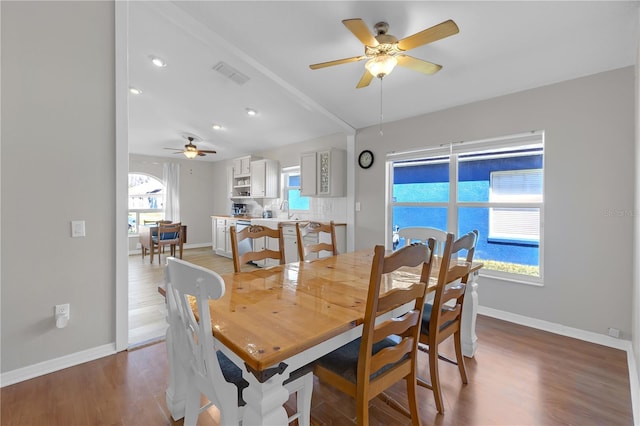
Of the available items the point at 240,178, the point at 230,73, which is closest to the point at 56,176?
the point at 230,73

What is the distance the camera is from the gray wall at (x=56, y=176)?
6.06ft

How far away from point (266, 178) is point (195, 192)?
2.87 m

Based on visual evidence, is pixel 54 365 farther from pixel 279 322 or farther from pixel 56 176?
pixel 279 322

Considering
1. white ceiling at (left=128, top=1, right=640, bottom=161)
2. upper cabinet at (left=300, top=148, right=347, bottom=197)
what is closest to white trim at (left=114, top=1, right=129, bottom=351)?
white ceiling at (left=128, top=1, right=640, bottom=161)

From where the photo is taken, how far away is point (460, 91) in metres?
3.07

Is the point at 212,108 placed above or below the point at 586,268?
above

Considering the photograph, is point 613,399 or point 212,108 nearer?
point 613,399

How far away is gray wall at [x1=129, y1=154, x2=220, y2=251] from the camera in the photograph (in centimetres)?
707

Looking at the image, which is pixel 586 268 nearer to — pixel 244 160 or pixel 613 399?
pixel 613 399

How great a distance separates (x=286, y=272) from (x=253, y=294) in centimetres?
44

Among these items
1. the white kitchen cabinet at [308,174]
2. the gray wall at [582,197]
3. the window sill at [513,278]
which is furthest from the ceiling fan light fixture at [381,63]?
the white kitchen cabinet at [308,174]

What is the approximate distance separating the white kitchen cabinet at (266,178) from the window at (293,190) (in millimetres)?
170

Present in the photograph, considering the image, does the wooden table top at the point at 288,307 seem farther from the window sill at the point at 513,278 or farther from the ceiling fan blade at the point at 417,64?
the ceiling fan blade at the point at 417,64

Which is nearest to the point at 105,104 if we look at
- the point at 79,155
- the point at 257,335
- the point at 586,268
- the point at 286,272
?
the point at 79,155
